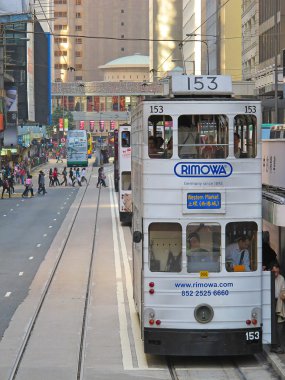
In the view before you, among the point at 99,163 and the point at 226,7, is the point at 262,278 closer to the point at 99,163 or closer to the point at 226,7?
the point at 226,7

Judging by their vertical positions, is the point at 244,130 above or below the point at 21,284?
above

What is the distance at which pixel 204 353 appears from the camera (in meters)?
15.2

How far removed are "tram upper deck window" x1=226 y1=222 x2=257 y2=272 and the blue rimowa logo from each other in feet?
2.48

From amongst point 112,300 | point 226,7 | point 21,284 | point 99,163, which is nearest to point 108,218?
point 21,284

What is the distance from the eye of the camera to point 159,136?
50.4 ft

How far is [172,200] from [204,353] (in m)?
2.28

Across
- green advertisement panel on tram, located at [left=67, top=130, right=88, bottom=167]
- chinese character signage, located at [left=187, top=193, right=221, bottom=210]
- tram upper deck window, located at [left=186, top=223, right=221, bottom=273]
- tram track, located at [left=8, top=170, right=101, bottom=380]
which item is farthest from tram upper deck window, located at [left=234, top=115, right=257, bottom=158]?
green advertisement panel on tram, located at [left=67, top=130, right=88, bottom=167]

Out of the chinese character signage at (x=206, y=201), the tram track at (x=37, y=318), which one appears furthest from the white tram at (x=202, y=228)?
the tram track at (x=37, y=318)

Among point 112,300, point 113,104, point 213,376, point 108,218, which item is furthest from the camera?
point 113,104

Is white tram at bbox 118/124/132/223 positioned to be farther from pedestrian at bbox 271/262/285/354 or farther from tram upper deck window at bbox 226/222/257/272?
tram upper deck window at bbox 226/222/257/272

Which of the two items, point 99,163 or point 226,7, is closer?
point 226,7

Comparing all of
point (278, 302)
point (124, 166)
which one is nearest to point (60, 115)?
point (124, 166)

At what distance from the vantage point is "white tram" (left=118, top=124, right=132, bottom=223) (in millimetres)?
40656

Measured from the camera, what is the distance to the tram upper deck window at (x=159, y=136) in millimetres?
15188
